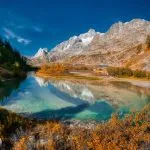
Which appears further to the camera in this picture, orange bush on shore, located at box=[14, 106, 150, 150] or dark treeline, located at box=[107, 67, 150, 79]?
dark treeline, located at box=[107, 67, 150, 79]

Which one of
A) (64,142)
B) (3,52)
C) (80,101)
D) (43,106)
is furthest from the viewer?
(3,52)

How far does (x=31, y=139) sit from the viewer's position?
26.6m

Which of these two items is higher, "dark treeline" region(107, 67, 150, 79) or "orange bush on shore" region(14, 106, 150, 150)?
"dark treeline" region(107, 67, 150, 79)

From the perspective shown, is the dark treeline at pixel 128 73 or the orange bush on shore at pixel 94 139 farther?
the dark treeline at pixel 128 73

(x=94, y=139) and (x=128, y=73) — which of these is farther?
(x=128, y=73)

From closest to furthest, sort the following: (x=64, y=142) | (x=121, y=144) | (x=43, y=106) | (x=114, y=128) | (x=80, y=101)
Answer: (x=121, y=144) < (x=64, y=142) < (x=114, y=128) < (x=43, y=106) < (x=80, y=101)

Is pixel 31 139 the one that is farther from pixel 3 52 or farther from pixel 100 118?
pixel 3 52

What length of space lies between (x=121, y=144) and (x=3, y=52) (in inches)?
6671

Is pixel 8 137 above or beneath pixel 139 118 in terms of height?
beneath

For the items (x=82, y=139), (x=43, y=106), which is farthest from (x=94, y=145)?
(x=43, y=106)

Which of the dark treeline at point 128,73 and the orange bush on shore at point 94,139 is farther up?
the dark treeline at point 128,73

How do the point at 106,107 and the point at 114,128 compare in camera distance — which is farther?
the point at 106,107

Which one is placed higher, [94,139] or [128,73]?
[128,73]

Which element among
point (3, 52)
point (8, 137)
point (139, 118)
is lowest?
point (8, 137)
